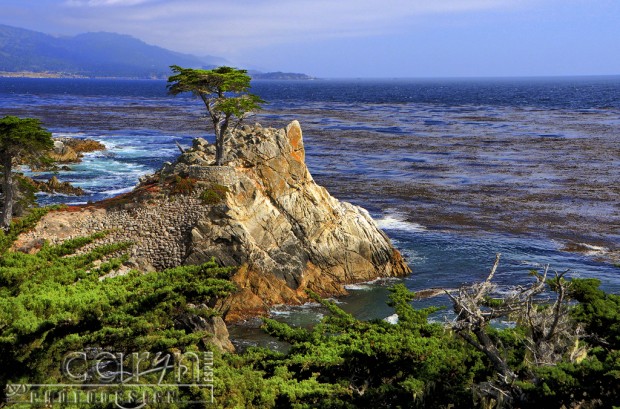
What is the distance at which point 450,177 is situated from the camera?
5784cm

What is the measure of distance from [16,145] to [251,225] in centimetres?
1165

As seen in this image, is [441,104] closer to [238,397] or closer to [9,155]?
[9,155]

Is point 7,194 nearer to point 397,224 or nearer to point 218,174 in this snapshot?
point 218,174

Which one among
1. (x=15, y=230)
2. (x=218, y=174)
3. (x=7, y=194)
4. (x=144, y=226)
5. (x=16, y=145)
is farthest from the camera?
(x=218, y=174)

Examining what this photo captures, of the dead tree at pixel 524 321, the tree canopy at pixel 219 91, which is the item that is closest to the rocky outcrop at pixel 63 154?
the tree canopy at pixel 219 91

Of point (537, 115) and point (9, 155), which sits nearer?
point (9, 155)

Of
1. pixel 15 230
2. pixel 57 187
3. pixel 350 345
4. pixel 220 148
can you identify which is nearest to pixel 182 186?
pixel 220 148

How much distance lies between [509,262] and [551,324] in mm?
21293

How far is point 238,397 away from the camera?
546 inches

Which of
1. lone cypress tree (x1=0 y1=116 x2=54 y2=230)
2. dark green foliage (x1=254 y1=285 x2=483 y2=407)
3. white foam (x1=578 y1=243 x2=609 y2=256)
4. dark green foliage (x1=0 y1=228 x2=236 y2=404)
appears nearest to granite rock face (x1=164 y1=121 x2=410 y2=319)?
lone cypress tree (x1=0 y1=116 x2=54 y2=230)

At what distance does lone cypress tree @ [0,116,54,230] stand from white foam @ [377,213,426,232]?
20.9 m

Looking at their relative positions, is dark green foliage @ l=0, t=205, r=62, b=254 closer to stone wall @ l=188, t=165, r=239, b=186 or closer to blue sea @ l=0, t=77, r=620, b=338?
stone wall @ l=188, t=165, r=239, b=186

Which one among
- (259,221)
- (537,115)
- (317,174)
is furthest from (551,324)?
(537,115)

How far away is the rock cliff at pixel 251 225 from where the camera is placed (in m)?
29.0
